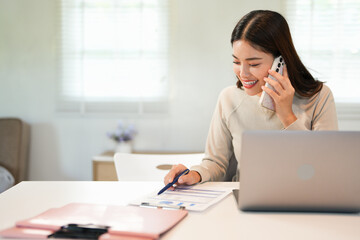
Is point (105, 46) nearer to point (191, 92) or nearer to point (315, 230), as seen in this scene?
point (191, 92)

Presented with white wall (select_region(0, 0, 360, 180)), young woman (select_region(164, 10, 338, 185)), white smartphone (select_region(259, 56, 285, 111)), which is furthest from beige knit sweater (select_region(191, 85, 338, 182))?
white wall (select_region(0, 0, 360, 180))

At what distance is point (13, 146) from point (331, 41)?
Answer: 280 cm

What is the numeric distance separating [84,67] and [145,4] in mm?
767

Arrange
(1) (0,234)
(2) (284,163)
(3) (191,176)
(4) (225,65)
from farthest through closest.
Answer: (4) (225,65)
(3) (191,176)
(2) (284,163)
(1) (0,234)

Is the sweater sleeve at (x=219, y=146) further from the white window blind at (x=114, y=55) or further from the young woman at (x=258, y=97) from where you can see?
the white window blind at (x=114, y=55)

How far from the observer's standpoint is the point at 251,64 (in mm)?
1637

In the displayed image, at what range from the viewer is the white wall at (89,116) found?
3.65 meters

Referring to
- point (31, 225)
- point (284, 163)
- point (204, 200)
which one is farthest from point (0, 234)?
point (284, 163)

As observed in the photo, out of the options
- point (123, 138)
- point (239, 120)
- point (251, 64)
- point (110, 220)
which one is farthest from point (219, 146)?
point (123, 138)

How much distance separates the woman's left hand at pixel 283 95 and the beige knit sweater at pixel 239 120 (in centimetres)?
5

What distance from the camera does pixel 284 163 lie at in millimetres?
997

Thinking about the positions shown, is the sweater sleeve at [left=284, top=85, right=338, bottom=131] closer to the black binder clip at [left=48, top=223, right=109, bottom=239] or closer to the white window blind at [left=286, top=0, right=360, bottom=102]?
the black binder clip at [left=48, top=223, right=109, bottom=239]

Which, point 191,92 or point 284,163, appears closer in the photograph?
point 284,163

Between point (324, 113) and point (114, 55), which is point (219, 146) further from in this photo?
point (114, 55)
